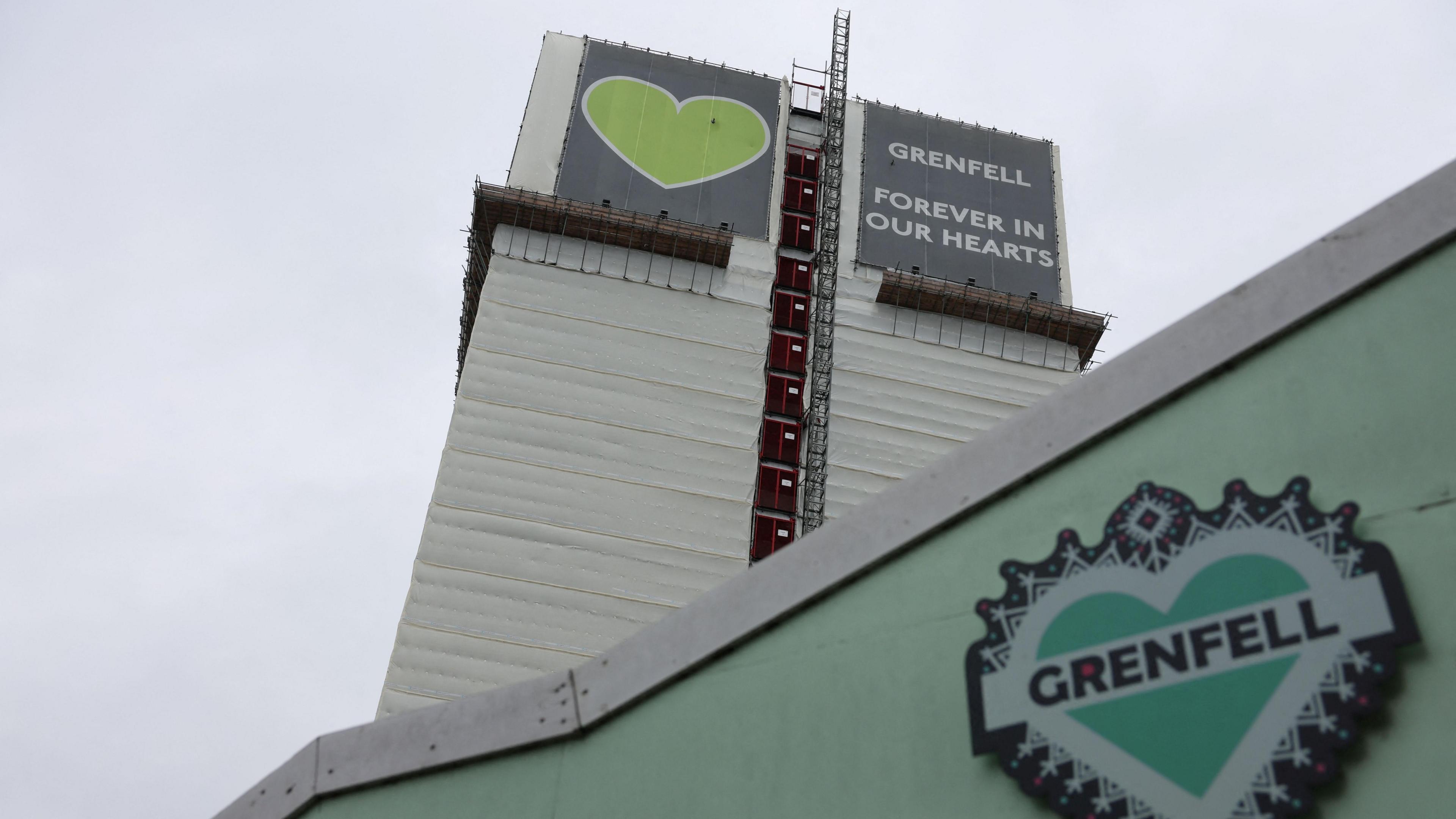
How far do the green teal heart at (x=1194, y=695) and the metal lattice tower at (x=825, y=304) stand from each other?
36.9 meters

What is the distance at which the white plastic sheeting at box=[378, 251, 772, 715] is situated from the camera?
40.1m

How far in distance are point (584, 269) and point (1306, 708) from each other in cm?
4246

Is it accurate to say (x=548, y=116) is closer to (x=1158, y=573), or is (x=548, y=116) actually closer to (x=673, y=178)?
(x=673, y=178)

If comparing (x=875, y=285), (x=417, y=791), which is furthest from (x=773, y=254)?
(x=417, y=791)

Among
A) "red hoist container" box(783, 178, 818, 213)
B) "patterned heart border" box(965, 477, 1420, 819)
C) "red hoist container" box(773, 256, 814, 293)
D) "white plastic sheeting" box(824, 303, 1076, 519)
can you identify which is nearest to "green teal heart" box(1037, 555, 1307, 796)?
"patterned heart border" box(965, 477, 1420, 819)

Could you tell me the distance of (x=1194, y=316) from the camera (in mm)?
8242

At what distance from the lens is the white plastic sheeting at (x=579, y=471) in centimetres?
4009

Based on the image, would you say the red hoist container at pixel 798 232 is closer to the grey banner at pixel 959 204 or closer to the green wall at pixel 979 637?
the grey banner at pixel 959 204

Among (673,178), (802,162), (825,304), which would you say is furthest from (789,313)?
(802,162)

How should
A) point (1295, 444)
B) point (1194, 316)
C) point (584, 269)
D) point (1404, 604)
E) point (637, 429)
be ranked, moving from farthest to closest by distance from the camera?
point (584, 269) < point (637, 429) < point (1194, 316) < point (1295, 444) < point (1404, 604)

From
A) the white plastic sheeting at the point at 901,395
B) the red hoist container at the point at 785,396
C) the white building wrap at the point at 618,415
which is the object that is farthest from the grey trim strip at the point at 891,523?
the red hoist container at the point at 785,396

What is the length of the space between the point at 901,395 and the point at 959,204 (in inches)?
383

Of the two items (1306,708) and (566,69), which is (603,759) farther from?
(566,69)

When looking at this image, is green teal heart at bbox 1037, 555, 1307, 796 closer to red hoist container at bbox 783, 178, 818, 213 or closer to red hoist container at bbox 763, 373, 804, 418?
red hoist container at bbox 763, 373, 804, 418
